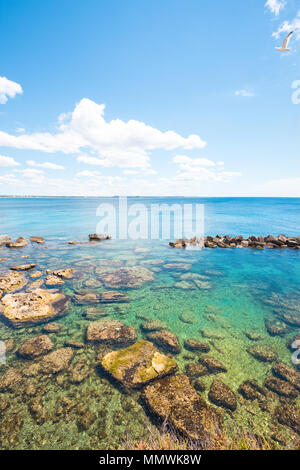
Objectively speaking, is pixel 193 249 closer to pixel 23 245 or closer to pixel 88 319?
pixel 88 319

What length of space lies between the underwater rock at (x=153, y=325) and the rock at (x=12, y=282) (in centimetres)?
1004

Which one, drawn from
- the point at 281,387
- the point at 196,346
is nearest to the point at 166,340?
the point at 196,346

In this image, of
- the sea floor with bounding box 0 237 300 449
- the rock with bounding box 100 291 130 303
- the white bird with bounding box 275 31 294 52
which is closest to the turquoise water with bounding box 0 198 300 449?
the sea floor with bounding box 0 237 300 449

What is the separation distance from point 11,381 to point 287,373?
10.7 m

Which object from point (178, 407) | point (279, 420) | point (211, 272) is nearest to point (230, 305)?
point (211, 272)

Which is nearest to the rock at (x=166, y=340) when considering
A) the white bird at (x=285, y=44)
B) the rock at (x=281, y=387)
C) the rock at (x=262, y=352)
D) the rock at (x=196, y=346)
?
the rock at (x=196, y=346)

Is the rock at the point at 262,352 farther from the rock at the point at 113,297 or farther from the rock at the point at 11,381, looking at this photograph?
the rock at the point at 11,381

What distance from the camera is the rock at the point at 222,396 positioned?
21.5 feet

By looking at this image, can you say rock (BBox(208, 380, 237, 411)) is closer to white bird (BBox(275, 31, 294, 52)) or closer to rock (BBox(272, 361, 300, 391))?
rock (BBox(272, 361, 300, 391))

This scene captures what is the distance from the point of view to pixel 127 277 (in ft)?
56.7

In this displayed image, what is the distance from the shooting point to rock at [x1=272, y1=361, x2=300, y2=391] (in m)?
7.49

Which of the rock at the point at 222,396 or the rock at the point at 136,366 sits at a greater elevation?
the rock at the point at 136,366

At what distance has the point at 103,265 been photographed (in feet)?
67.4
